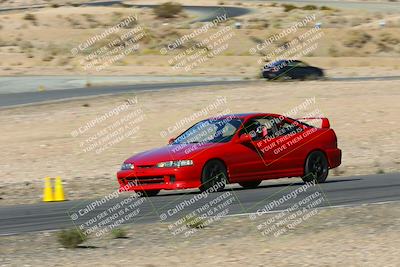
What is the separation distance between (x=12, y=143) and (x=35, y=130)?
7.32 ft

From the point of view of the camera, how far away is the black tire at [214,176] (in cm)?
1680

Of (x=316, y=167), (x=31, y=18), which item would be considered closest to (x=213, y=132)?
(x=316, y=167)

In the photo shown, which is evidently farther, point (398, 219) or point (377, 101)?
point (377, 101)

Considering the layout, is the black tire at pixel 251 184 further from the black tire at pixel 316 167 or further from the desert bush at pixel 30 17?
the desert bush at pixel 30 17

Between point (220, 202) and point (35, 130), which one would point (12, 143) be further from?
point (220, 202)

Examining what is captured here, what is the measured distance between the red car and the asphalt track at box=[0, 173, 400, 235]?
266 mm

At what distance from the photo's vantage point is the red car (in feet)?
55.2

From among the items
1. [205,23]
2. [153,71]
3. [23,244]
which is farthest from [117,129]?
[205,23]

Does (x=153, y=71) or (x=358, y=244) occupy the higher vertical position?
(x=358, y=244)

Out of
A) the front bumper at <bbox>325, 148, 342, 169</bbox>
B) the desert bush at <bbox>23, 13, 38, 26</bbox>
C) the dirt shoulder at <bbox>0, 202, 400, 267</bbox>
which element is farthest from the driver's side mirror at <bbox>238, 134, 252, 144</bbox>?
the desert bush at <bbox>23, 13, 38, 26</bbox>

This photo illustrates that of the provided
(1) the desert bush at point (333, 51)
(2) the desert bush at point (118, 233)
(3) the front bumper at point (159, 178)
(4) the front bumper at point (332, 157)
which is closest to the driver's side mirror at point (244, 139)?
(3) the front bumper at point (159, 178)

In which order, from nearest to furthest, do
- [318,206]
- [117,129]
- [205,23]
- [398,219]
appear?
[398,219] → [318,206] → [117,129] → [205,23]

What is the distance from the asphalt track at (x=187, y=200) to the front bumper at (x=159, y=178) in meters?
0.21

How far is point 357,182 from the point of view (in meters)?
18.8
